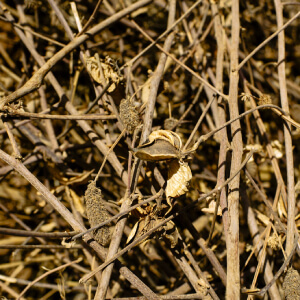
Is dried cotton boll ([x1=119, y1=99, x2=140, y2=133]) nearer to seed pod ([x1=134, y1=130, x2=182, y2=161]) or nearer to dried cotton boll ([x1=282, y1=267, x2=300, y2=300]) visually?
seed pod ([x1=134, y1=130, x2=182, y2=161])

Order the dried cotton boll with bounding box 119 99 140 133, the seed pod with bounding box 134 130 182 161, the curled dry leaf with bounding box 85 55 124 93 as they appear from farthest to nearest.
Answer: the curled dry leaf with bounding box 85 55 124 93 < the dried cotton boll with bounding box 119 99 140 133 < the seed pod with bounding box 134 130 182 161

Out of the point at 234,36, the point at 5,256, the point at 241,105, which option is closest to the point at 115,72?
the point at 234,36

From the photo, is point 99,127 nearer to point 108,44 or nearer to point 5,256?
point 108,44

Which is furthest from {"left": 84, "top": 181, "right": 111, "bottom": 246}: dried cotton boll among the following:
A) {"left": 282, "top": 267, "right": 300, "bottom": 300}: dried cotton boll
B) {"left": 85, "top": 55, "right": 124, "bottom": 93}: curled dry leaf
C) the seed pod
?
{"left": 282, "top": 267, "right": 300, "bottom": 300}: dried cotton boll

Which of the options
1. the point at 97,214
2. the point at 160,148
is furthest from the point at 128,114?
the point at 97,214

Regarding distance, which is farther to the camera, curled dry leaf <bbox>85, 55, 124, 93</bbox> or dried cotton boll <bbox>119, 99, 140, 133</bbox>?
curled dry leaf <bbox>85, 55, 124, 93</bbox>

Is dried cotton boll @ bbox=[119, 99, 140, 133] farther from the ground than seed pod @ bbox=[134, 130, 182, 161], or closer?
farther from the ground

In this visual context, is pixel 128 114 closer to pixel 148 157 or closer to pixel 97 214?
pixel 148 157
